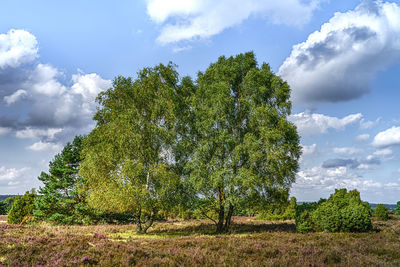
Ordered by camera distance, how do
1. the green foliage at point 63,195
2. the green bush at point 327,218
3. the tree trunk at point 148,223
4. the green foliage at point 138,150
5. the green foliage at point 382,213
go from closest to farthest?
1. the green bush at point 327,218
2. the green foliage at point 138,150
3. the tree trunk at point 148,223
4. the green foliage at point 63,195
5. the green foliage at point 382,213

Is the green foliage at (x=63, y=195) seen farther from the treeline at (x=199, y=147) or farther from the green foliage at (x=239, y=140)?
the green foliage at (x=239, y=140)

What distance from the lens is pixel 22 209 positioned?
30.9 m

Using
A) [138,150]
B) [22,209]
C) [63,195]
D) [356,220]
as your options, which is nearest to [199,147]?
[138,150]

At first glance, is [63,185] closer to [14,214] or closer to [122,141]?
[14,214]

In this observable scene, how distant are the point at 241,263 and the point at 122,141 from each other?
13770 mm

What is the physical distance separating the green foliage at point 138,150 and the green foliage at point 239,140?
1994mm

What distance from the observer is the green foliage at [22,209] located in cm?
3016

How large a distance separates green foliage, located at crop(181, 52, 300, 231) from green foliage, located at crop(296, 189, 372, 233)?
2991mm

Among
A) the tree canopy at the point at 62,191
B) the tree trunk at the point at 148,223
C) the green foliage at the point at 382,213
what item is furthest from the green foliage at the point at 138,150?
the green foliage at the point at 382,213

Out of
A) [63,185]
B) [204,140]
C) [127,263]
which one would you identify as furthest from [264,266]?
[63,185]

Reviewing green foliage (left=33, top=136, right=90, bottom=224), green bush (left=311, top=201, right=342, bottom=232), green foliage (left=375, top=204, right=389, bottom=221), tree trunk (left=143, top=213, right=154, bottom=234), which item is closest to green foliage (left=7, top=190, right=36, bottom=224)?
green foliage (left=33, top=136, right=90, bottom=224)

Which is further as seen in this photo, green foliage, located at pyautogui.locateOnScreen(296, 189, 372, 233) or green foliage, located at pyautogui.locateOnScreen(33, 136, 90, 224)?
green foliage, located at pyautogui.locateOnScreen(33, 136, 90, 224)

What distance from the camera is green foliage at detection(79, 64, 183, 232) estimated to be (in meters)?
19.0

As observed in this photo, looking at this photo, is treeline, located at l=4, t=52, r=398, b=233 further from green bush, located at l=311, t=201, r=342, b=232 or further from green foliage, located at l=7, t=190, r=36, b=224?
green foliage, located at l=7, t=190, r=36, b=224
